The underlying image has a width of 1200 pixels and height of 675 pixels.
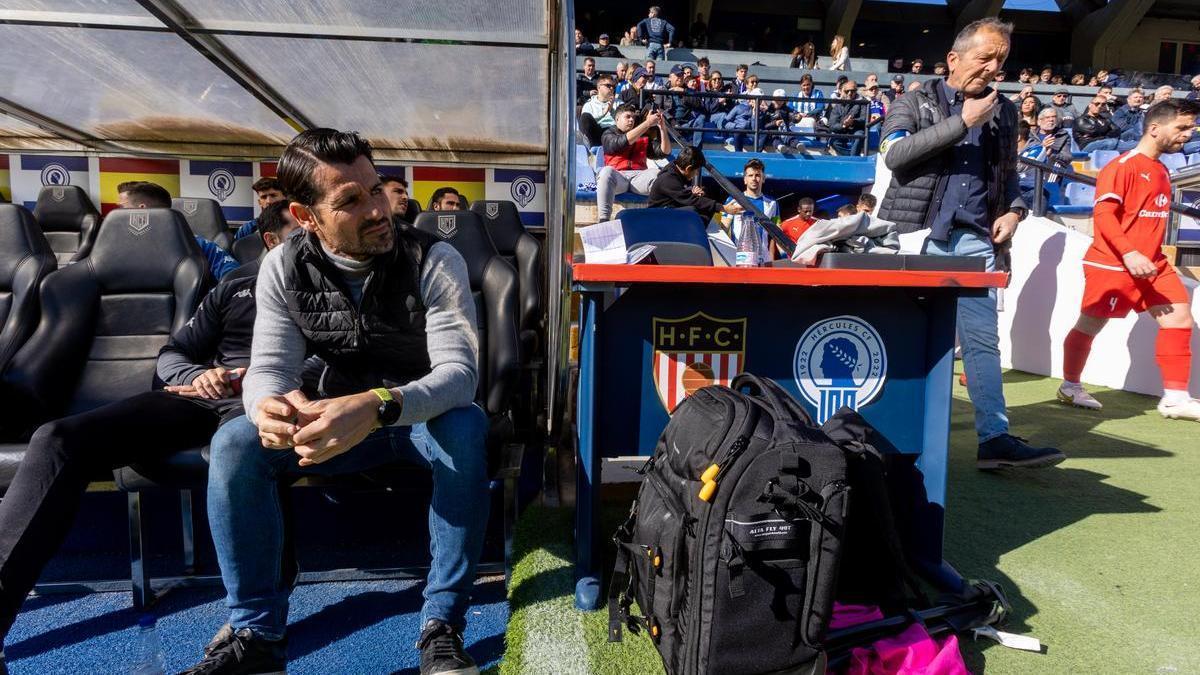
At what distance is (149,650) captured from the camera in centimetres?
171

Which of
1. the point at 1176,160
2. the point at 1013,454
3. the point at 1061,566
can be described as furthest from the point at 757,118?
the point at 1061,566

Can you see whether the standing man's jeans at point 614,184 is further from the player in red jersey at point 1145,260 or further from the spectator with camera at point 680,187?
the player in red jersey at point 1145,260

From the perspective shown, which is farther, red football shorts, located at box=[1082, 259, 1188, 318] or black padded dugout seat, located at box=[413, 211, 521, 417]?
red football shorts, located at box=[1082, 259, 1188, 318]

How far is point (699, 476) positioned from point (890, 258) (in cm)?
80

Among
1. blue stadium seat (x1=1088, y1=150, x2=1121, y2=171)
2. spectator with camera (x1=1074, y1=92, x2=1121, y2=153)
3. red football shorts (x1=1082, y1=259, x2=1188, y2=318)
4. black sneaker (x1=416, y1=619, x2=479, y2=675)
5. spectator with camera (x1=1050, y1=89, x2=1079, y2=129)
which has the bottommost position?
black sneaker (x1=416, y1=619, x2=479, y2=675)

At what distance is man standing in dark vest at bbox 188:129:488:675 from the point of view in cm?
155

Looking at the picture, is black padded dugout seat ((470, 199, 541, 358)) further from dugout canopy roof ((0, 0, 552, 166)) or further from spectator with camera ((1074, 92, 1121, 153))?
spectator with camera ((1074, 92, 1121, 153))

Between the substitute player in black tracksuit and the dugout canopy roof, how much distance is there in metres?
1.06

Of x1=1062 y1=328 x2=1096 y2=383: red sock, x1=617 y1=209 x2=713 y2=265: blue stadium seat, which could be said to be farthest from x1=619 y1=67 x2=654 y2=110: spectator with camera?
x1=617 y1=209 x2=713 y2=265: blue stadium seat

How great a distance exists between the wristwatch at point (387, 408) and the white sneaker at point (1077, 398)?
13.6 feet

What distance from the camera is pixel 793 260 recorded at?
1.86 meters

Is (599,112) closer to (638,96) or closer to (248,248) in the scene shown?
(638,96)

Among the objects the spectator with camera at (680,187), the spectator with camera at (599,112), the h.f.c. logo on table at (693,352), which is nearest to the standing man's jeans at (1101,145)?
the spectator with camera at (599,112)

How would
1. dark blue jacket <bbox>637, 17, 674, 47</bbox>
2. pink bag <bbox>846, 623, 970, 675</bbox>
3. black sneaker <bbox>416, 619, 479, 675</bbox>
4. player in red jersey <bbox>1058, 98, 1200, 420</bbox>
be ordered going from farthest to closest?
dark blue jacket <bbox>637, 17, 674, 47</bbox>, player in red jersey <bbox>1058, 98, 1200, 420</bbox>, black sneaker <bbox>416, 619, 479, 675</bbox>, pink bag <bbox>846, 623, 970, 675</bbox>
